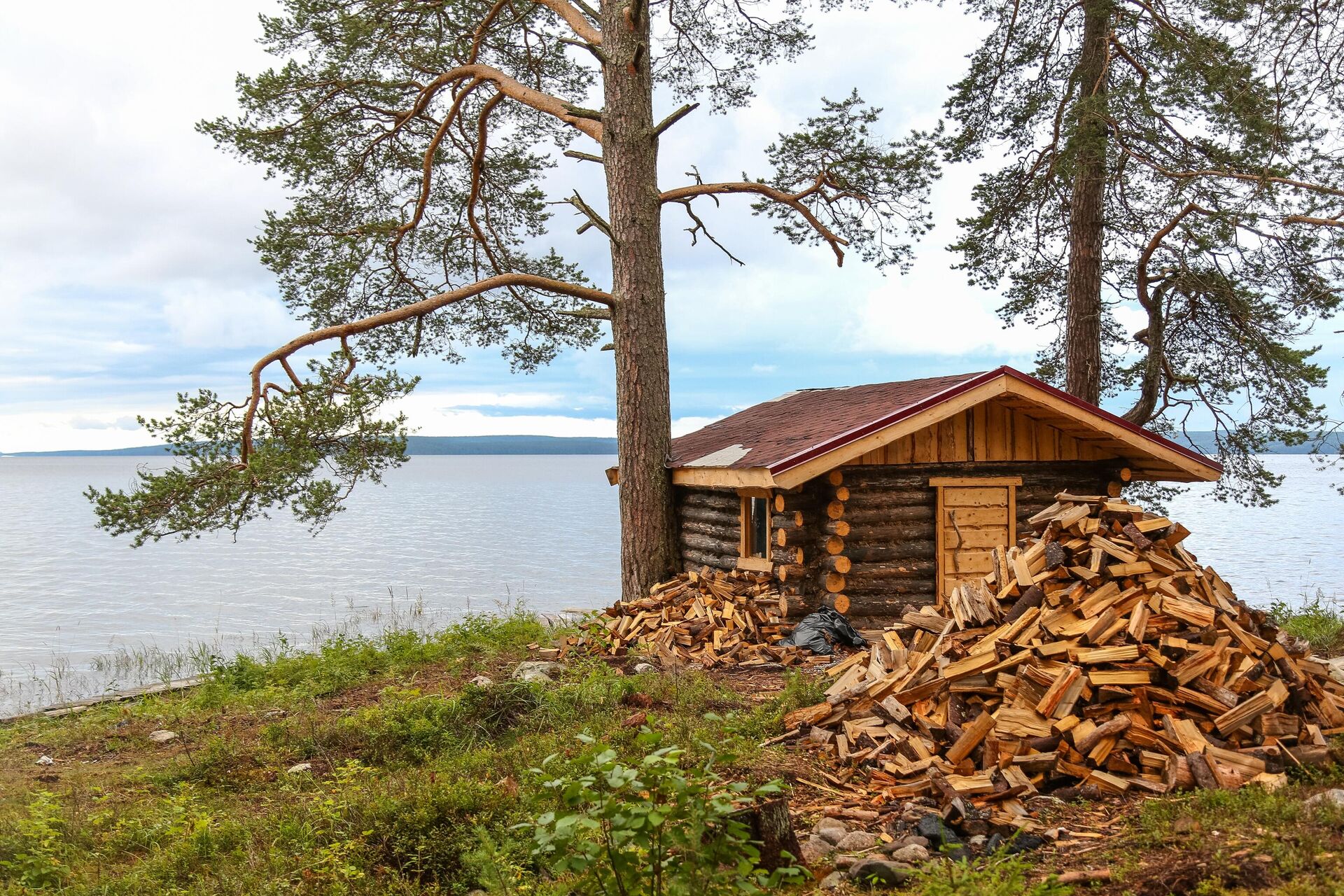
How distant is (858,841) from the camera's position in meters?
5.74

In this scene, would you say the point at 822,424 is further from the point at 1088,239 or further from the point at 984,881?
the point at 984,881

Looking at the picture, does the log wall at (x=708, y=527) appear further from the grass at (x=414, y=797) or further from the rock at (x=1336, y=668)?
the rock at (x=1336, y=668)

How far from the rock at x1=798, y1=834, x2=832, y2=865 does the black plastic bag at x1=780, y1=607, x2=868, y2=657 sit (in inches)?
222

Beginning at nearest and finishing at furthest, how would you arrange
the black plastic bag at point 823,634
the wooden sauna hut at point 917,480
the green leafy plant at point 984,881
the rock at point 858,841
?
the green leafy plant at point 984,881
the rock at point 858,841
the black plastic bag at point 823,634
the wooden sauna hut at point 917,480

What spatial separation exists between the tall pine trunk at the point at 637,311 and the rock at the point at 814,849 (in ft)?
28.7

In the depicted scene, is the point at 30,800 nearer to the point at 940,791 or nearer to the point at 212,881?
the point at 212,881

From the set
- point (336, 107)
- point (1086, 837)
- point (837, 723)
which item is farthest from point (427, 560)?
point (1086, 837)

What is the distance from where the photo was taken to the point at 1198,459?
13.1 meters

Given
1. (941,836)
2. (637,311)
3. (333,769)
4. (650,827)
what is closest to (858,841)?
(941,836)

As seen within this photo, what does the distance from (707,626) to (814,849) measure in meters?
6.39

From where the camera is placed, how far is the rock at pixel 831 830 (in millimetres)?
5809

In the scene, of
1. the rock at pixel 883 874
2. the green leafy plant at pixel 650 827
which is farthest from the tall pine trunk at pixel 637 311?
the green leafy plant at pixel 650 827

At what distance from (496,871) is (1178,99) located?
54.6 feet

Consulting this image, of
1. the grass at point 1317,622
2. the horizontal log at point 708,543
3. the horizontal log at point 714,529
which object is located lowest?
the grass at point 1317,622
